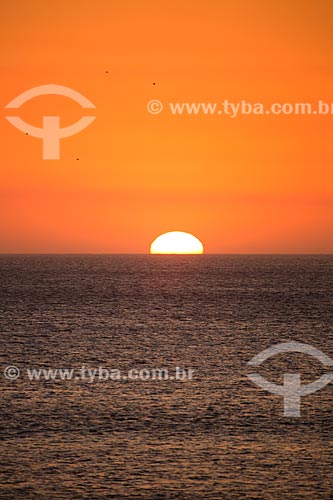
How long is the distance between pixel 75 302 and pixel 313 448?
108m
